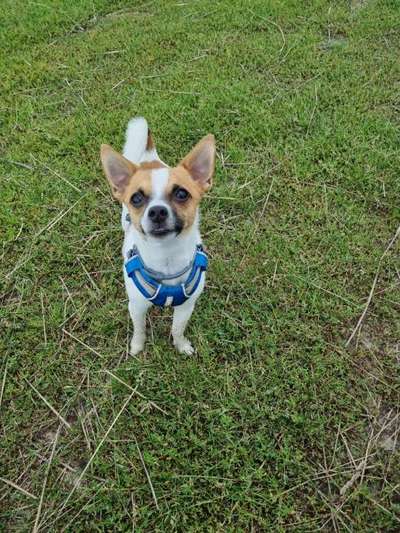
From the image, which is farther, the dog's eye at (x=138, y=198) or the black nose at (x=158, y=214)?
the dog's eye at (x=138, y=198)

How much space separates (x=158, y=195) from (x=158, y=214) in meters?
0.16

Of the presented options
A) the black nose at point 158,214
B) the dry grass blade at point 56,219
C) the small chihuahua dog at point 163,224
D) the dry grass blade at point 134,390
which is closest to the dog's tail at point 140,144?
the small chihuahua dog at point 163,224

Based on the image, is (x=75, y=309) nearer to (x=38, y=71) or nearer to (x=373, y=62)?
(x=38, y=71)

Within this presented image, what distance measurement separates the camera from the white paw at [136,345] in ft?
9.55

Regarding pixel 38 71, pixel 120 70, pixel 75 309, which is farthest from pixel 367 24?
pixel 75 309

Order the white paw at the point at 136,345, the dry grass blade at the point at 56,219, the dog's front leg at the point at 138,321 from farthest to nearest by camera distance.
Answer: the dry grass blade at the point at 56,219
the white paw at the point at 136,345
the dog's front leg at the point at 138,321

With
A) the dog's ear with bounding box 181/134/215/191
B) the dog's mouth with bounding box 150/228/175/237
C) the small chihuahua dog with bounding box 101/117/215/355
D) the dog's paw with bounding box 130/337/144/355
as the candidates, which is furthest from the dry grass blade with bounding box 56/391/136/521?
the dog's ear with bounding box 181/134/215/191

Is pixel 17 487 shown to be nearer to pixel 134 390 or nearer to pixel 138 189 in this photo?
pixel 134 390

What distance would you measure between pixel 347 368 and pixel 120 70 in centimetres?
385

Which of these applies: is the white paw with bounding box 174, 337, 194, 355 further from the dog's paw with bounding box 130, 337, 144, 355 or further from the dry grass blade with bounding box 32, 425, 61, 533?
the dry grass blade with bounding box 32, 425, 61, 533

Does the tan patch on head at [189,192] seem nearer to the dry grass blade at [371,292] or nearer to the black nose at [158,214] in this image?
the black nose at [158,214]

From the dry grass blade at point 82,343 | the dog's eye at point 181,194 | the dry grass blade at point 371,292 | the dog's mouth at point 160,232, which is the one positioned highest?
the dog's eye at point 181,194

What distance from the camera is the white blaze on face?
2.15 meters

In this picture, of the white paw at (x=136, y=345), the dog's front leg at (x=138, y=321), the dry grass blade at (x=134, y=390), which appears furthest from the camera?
the white paw at (x=136, y=345)
